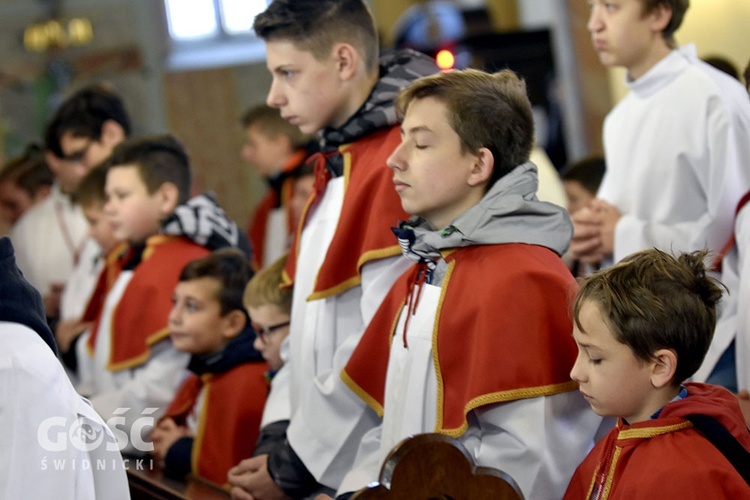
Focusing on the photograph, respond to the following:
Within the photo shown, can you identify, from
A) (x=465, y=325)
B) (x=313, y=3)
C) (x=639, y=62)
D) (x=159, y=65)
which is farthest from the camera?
(x=159, y=65)

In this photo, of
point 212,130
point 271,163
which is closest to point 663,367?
point 271,163

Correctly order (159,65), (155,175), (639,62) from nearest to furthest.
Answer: (639,62)
(155,175)
(159,65)

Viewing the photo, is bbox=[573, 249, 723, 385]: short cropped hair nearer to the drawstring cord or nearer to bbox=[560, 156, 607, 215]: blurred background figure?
the drawstring cord

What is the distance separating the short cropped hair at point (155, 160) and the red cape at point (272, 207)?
1453mm

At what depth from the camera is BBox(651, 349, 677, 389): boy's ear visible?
2498mm

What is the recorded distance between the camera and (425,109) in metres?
2.94

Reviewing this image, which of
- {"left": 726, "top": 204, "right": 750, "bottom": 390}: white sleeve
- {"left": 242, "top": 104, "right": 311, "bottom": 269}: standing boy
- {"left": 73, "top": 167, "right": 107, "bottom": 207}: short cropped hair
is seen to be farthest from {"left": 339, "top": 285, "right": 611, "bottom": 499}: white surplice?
{"left": 242, "top": 104, "right": 311, "bottom": 269}: standing boy

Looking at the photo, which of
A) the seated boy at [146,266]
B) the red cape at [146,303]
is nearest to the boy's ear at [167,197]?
the seated boy at [146,266]

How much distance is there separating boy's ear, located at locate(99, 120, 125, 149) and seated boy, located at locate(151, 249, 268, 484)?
7.22 ft

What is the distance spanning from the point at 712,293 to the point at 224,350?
82.0 inches

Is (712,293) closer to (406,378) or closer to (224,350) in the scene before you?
(406,378)

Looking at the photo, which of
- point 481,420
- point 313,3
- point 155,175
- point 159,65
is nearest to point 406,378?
point 481,420

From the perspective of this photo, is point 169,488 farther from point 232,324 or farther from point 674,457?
point 674,457

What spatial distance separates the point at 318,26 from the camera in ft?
11.6
